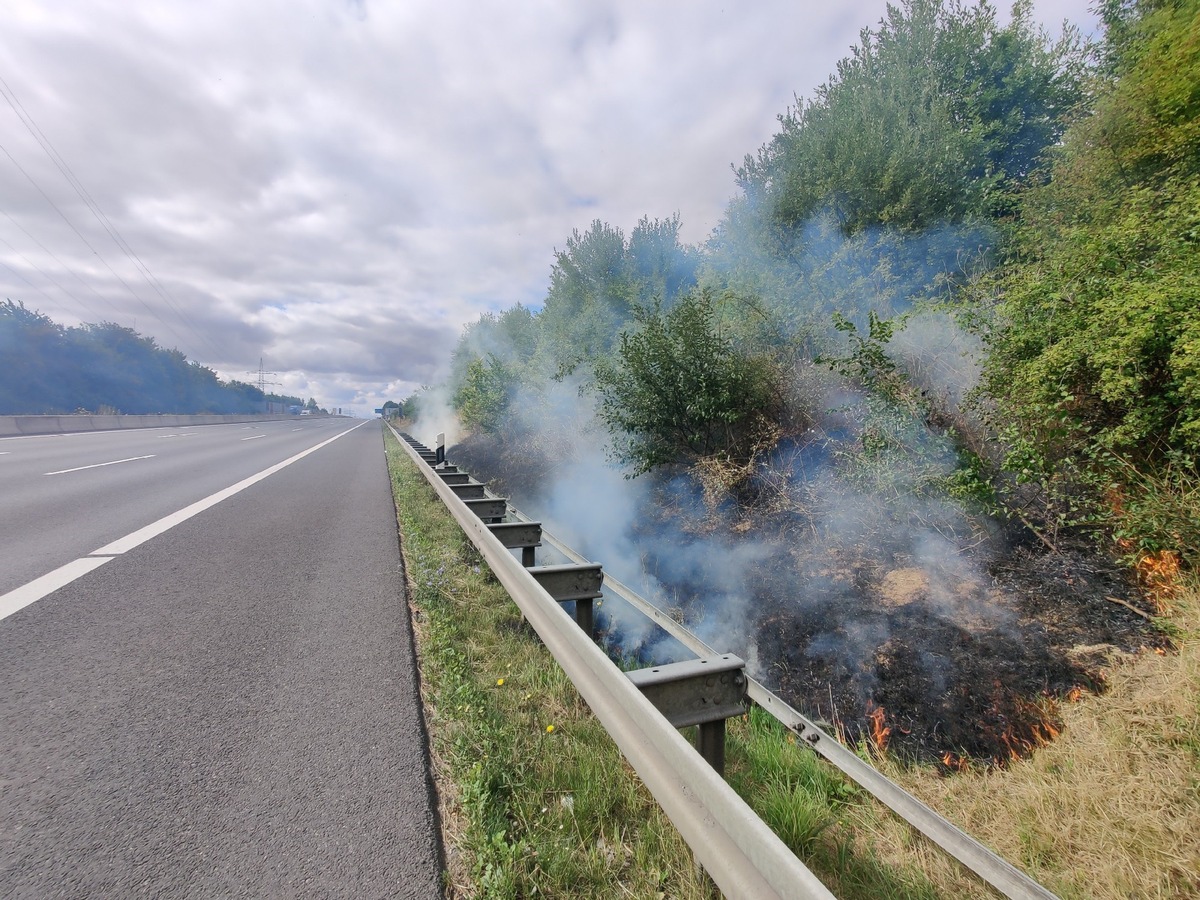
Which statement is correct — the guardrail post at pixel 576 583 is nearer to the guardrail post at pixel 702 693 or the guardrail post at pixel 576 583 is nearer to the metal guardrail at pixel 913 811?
the metal guardrail at pixel 913 811

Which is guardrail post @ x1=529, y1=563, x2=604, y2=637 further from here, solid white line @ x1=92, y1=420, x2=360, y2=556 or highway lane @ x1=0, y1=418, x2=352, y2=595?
solid white line @ x1=92, y1=420, x2=360, y2=556

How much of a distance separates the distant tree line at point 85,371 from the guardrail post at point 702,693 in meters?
44.8

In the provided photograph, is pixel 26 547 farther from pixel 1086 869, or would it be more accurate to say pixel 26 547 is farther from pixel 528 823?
pixel 1086 869

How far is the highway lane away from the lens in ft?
14.2

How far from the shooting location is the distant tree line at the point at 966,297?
341cm

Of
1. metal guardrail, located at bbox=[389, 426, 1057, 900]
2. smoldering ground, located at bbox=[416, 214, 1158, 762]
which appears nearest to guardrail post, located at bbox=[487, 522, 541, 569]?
metal guardrail, located at bbox=[389, 426, 1057, 900]

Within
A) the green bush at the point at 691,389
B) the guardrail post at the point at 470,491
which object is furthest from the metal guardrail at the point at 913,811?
the green bush at the point at 691,389

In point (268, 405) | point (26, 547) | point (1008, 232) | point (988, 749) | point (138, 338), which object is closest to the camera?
point (988, 749)

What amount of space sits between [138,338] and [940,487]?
238ft

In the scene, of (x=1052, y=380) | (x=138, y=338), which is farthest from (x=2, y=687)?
(x=138, y=338)

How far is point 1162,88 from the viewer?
5.70m

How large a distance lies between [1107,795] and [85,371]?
64.6m

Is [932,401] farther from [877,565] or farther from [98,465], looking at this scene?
[98,465]

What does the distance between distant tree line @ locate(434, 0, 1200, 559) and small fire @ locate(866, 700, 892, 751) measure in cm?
191
